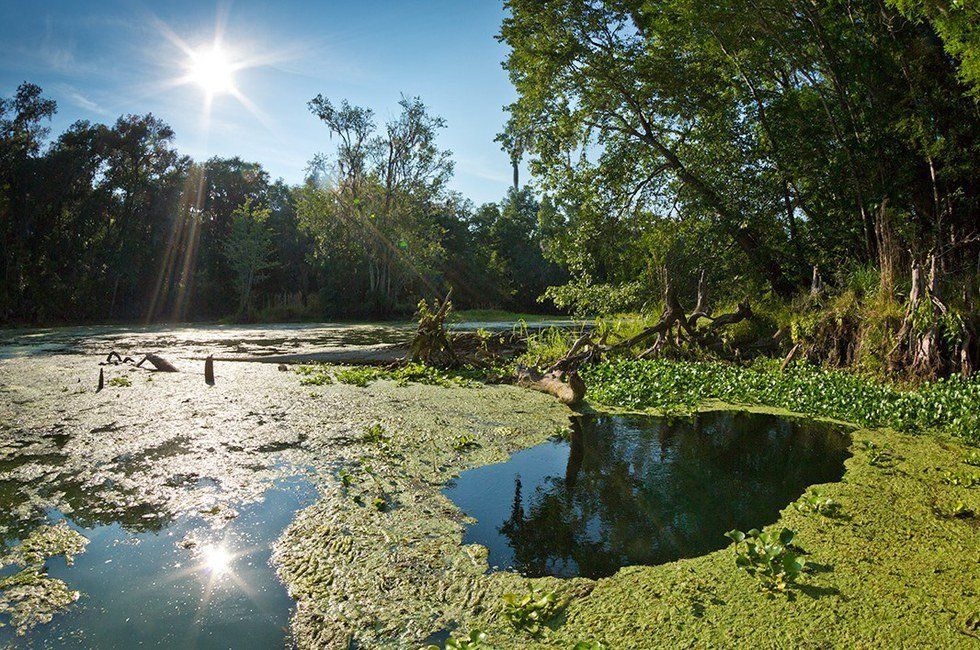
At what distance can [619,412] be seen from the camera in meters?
6.34

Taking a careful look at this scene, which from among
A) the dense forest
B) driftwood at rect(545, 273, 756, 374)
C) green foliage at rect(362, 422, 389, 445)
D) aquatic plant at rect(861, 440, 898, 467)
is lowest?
green foliage at rect(362, 422, 389, 445)

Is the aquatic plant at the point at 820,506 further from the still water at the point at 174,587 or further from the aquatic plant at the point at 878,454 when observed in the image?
the still water at the point at 174,587

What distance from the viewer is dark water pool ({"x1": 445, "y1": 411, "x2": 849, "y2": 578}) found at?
2.92 m

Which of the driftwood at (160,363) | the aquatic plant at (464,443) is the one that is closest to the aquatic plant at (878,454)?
the aquatic plant at (464,443)

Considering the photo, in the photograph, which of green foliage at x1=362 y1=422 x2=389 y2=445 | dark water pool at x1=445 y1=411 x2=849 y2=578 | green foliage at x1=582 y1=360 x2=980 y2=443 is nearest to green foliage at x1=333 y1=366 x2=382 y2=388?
green foliage at x1=362 y1=422 x2=389 y2=445

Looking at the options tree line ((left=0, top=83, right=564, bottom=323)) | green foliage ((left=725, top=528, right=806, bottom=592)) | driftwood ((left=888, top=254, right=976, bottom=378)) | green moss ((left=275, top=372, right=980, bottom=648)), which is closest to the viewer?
green moss ((left=275, top=372, right=980, bottom=648))

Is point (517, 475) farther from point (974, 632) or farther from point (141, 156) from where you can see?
point (141, 156)

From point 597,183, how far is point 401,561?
11.5 meters

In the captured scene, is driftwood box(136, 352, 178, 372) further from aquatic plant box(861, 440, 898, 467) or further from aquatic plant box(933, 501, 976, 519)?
aquatic plant box(933, 501, 976, 519)

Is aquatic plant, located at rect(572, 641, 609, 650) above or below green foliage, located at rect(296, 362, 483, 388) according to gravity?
below

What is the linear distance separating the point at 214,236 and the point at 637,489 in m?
38.6

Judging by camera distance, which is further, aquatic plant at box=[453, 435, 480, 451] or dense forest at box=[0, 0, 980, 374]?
dense forest at box=[0, 0, 980, 374]

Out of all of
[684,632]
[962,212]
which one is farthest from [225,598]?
[962,212]

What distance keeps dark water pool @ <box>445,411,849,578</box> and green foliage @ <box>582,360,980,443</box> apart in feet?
1.70
